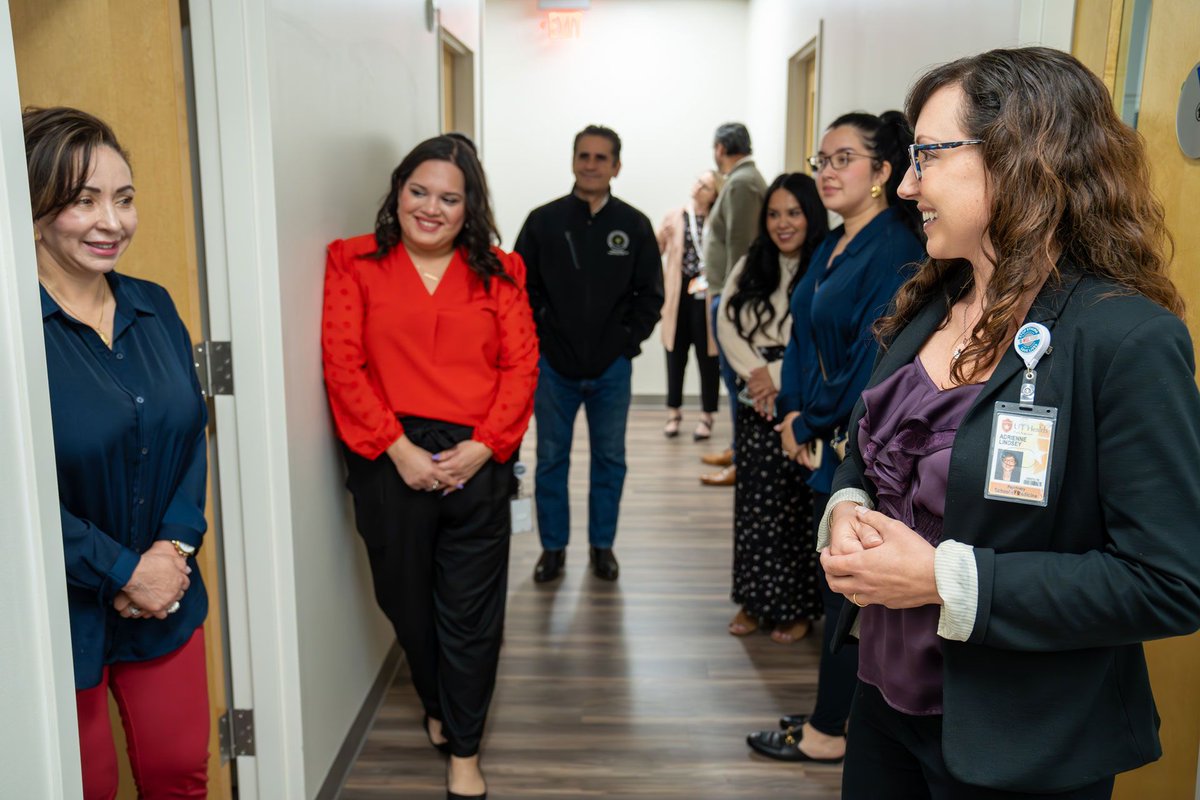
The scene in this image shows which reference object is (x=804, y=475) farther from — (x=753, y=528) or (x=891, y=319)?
(x=891, y=319)

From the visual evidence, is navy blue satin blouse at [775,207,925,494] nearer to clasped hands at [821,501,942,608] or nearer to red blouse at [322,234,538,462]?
red blouse at [322,234,538,462]

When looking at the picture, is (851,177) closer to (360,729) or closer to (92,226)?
(92,226)

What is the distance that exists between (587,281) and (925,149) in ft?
8.52

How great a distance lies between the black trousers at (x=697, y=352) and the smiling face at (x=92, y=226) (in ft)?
14.8

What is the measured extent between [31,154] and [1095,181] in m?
1.54

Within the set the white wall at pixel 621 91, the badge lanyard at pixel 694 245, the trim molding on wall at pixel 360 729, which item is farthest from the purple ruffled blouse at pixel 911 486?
the white wall at pixel 621 91

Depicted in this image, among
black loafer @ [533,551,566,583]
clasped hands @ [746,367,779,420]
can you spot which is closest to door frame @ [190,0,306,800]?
clasped hands @ [746,367,779,420]

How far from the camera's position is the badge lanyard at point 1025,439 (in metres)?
1.10

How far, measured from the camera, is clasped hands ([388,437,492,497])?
2.44 m

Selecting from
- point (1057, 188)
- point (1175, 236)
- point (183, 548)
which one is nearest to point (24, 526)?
point (183, 548)

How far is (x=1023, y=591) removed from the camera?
109cm

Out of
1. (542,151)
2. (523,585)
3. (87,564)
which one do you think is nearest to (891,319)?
(87,564)

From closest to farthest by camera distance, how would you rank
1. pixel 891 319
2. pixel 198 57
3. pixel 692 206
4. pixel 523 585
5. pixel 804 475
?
pixel 891 319
pixel 198 57
pixel 804 475
pixel 523 585
pixel 692 206

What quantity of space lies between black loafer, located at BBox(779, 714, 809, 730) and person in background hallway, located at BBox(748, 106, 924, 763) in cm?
11
